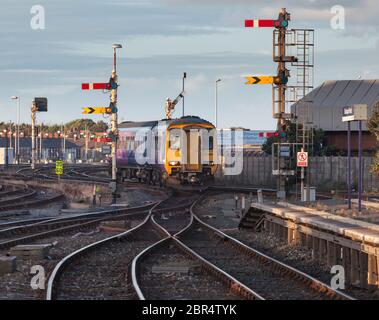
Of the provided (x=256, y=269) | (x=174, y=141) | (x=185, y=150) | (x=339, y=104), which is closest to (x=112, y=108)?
(x=174, y=141)

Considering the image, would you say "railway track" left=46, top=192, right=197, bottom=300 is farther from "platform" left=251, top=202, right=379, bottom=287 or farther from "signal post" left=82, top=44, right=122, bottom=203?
"signal post" left=82, top=44, right=122, bottom=203

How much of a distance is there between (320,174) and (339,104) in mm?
14175

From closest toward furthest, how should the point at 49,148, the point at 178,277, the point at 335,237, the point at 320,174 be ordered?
the point at 178,277 → the point at 335,237 → the point at 320,174 → the point at 49,148

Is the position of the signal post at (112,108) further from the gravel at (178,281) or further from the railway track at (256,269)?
the gravel at (178,281)

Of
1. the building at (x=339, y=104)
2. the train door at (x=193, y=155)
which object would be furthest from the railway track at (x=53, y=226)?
the building at (x=339, y=104)

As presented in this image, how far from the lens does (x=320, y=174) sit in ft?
161

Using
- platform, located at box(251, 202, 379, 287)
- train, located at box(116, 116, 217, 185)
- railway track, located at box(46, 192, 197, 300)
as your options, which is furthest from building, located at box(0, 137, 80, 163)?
platform, located at box(251, 202, 379, 287)

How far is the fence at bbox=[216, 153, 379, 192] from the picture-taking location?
46.6 metres

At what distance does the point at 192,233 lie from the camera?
24906 millimetres

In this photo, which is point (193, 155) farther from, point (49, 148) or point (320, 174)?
point (49, 148)

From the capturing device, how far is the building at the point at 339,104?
5991 centimetres

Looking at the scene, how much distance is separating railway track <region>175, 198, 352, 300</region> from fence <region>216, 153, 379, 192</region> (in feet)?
73.9
